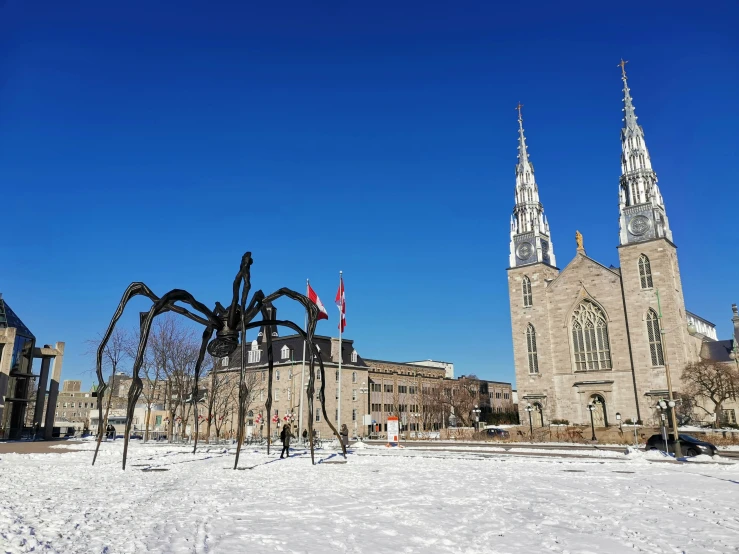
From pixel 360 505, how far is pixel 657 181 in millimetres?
67194

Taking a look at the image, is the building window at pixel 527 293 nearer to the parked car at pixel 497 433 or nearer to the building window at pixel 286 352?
the parked car at pixel 497 433

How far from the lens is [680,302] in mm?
59500

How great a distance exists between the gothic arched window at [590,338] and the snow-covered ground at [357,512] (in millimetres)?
49049

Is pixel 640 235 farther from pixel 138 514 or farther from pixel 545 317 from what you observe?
pixel 138 514

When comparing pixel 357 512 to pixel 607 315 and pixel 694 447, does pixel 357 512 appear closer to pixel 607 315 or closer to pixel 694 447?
pixel 694 447

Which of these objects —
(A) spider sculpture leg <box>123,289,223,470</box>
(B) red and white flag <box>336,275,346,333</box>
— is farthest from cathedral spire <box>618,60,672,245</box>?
(A) spider sculpture leg <box>123,289,223,470</box>

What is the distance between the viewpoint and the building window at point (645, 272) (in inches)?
2343

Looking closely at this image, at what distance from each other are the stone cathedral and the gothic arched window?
0.38 feet

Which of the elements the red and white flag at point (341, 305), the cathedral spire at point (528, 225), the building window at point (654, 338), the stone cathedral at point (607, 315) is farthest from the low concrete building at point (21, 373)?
the building window at point (654, 338)

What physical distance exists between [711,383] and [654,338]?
342 inches

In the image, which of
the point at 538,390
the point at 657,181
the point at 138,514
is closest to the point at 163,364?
the point at 138,514

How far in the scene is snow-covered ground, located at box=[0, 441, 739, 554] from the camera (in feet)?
24.0

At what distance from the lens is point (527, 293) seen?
6962 cm

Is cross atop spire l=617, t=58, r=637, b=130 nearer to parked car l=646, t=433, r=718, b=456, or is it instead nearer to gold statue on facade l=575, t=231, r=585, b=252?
gold statue on facade l=575, t=231, r=585, b=252
